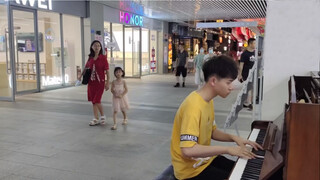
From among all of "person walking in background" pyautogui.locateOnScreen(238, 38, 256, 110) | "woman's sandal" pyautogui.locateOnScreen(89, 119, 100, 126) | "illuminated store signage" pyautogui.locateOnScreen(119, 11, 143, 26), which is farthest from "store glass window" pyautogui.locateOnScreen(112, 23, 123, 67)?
"woman's sandal" pyautogui.locateOnScreen(89, 119, 100, 126)

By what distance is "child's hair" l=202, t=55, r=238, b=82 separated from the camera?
5.78 ft

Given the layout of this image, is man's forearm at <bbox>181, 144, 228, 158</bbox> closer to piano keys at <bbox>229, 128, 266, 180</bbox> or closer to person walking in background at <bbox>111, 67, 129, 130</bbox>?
piano keys at <bbox>229, 128, 266, 180</bbox>

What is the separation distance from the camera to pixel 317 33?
2.82 meters

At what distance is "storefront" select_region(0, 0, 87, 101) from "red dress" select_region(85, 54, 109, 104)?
3.46 metres

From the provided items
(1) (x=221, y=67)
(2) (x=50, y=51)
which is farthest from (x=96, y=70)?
(2) (x=50, y=51)

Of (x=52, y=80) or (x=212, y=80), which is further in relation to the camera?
(x=52, y=80)

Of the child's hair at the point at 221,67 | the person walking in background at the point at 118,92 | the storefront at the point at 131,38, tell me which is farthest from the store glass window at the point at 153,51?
the child's hair at the point at 221,67

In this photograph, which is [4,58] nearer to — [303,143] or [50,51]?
[50,51]

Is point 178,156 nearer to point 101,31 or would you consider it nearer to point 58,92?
point 58,92

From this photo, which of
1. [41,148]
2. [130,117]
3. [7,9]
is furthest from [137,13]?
[41,148]

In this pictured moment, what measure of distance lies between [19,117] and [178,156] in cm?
512

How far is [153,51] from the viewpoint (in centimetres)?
1742

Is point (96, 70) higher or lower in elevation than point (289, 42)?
lower

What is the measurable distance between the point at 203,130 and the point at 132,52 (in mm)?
13161
